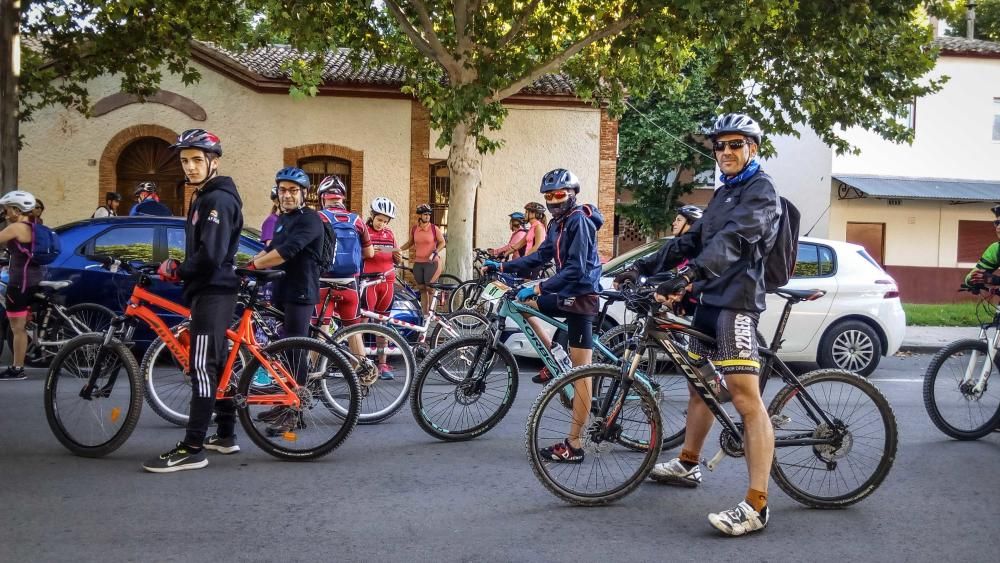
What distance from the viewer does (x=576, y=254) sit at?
19.7 ft

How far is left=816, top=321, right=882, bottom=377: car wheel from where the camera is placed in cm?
1020

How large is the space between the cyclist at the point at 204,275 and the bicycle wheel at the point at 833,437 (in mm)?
3205

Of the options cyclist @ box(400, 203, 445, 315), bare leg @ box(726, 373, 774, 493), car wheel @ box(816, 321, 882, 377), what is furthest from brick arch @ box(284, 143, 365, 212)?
bare leg @ box(726, 373, 774, 493)

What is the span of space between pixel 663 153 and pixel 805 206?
19.6ft

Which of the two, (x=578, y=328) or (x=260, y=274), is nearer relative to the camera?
(x=260, y=274)

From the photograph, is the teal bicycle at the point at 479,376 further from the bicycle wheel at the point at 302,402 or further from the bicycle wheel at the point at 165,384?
the bicycle wheel at the point at 165,384

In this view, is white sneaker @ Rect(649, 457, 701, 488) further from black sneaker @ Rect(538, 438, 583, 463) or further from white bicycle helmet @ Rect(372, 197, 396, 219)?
white bicycle helmet @ Rect(372, 197, 396, 219)

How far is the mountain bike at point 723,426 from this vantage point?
16.0 feet

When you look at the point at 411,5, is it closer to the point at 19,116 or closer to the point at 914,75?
the point at 19,116

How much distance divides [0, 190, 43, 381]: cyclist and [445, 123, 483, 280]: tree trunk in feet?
23.7

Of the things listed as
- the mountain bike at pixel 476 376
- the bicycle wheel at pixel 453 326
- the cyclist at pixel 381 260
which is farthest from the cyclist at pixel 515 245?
the mountain bike at pixel 476 376

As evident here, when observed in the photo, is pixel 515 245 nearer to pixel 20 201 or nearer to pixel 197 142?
pixel 20 201

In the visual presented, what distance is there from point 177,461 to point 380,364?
1958 millimetres

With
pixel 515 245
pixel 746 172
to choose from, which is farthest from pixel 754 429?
pixel 515 245
